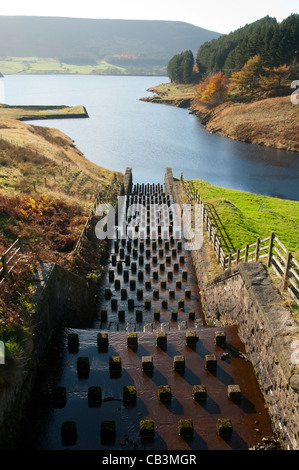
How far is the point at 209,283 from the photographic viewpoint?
15500mm

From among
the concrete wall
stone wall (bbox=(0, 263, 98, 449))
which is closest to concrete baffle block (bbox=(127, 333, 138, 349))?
stone wall (bbox=(0, 263, 98, 449))

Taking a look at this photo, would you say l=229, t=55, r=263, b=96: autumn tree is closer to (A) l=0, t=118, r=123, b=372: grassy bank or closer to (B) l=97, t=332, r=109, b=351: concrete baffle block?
(A) l=0, t=118, r=123, b=372: grassy bank

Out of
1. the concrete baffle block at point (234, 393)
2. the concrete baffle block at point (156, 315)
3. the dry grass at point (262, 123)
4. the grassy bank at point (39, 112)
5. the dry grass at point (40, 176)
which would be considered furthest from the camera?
the grassy bank at point (39, 112)

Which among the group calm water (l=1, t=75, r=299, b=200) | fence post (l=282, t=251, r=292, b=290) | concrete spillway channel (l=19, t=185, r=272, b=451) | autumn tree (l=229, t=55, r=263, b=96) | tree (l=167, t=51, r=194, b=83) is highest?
tree (l=167, t=51, r=194, b=83)

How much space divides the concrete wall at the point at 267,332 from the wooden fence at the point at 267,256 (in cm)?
44

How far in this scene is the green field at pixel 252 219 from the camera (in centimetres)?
2003

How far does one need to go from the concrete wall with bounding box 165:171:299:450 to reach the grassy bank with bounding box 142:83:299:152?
60004mm

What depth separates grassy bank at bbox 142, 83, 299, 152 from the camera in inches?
2761

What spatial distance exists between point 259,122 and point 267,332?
73.3 metres

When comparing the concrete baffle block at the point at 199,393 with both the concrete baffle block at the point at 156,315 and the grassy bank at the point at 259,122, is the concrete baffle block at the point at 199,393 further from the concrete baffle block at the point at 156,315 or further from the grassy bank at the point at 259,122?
the grassy bank at the point at 259,122

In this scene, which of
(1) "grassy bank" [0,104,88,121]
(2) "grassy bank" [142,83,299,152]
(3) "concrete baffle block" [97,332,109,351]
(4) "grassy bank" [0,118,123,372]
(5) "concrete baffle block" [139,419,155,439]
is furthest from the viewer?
(1) "grassy bank" [0,104,88,121]

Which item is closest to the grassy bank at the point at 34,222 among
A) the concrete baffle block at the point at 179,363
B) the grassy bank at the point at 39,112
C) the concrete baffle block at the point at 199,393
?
the concrete baffle block at the point at 179,363

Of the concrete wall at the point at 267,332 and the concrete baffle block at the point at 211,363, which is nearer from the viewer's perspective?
the concrete wall at the point at 267,332
